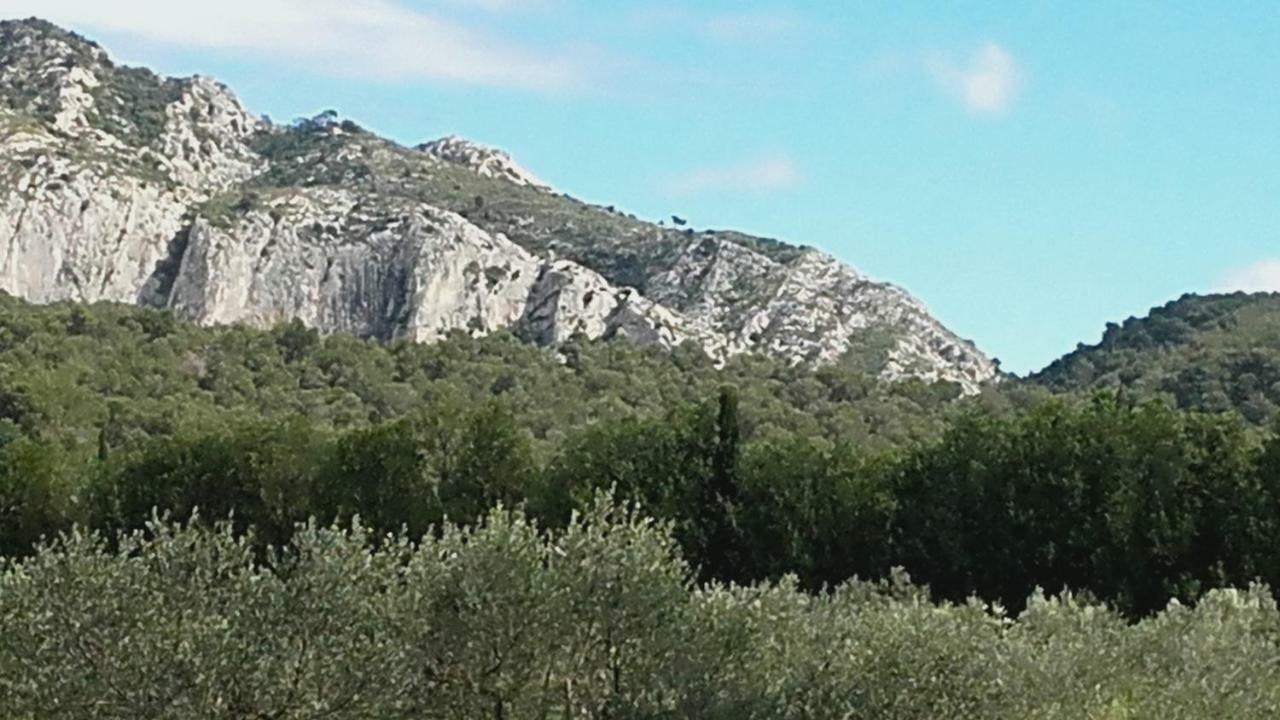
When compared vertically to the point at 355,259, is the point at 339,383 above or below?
below

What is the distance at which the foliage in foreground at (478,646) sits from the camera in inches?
689

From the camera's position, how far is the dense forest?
18.3 metres

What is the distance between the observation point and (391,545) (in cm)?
2058

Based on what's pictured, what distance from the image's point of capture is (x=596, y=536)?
1977cm

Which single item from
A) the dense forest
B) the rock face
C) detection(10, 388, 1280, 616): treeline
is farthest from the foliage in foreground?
the rock face

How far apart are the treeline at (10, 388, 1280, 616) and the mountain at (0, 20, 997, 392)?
63207 mm

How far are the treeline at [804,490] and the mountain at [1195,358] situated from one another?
20.3 meters

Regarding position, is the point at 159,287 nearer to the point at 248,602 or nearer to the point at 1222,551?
the point at 1222,551

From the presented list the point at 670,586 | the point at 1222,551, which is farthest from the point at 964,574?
the point at 670,586

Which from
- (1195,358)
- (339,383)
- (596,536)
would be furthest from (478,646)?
(1195,358)

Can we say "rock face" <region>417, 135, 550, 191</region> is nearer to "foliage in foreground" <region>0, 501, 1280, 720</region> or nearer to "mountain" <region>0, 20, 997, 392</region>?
"mountain" <region>0, 20, 997, 392</region>

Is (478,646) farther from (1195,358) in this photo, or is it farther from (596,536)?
(1195,358)

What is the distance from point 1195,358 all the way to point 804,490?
168 feet

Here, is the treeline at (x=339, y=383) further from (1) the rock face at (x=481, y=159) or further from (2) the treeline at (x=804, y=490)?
(1) the rock face at (x=481, y=159)
